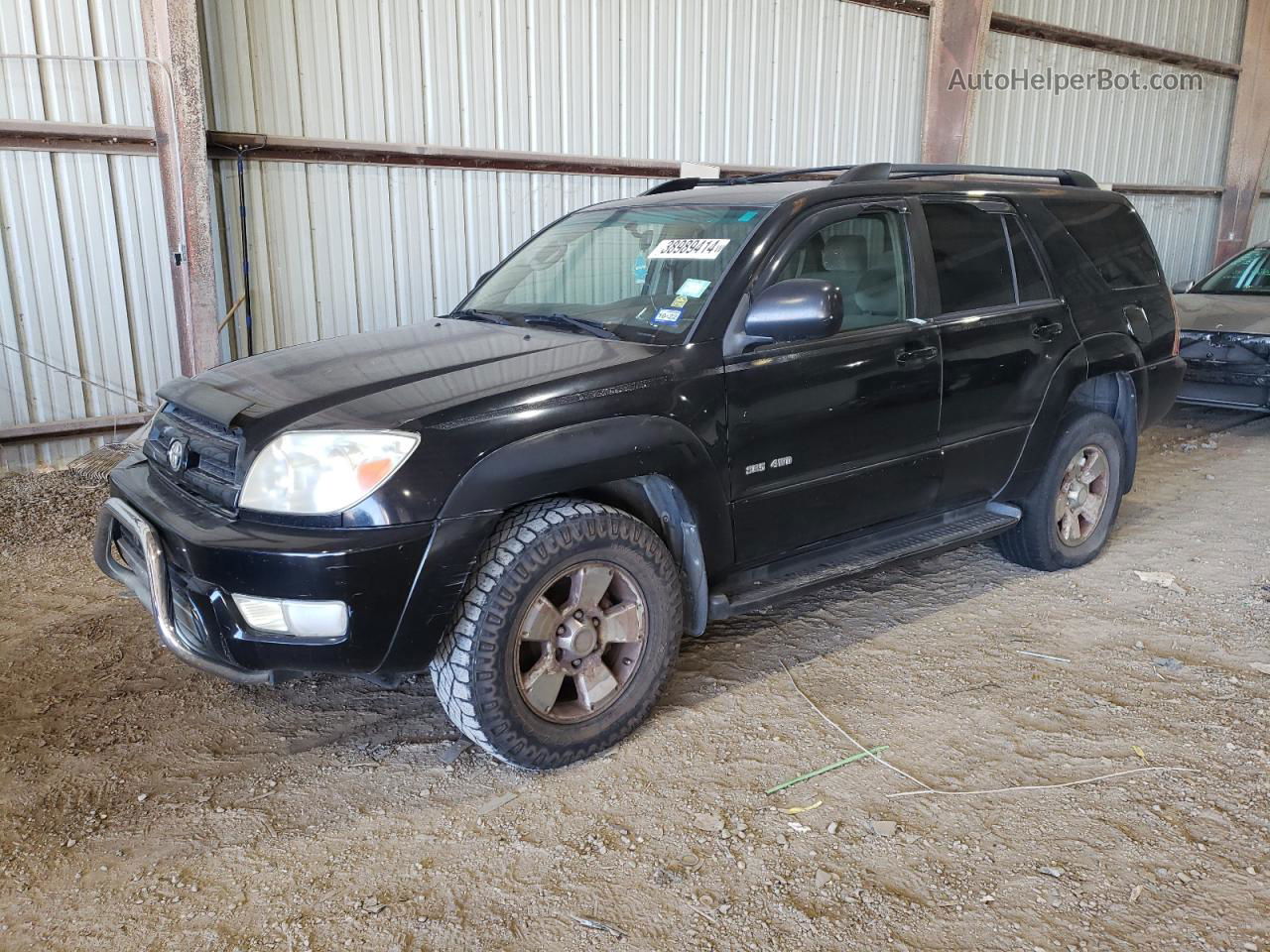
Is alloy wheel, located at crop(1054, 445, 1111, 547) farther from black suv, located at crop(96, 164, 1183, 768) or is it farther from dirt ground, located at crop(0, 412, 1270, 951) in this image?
dirt ground, located at crop(0, 412, 1270, 951)

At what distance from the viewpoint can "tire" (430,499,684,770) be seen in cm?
269

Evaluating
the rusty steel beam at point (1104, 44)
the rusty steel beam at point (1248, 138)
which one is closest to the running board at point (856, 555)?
the rusty steel beam at point (1104, 44)

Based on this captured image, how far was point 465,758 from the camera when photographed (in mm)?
3004

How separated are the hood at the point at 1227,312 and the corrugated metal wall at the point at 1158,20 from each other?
3.96m

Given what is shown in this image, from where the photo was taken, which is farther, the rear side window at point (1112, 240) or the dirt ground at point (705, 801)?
the rear side window at point (1112, 240)

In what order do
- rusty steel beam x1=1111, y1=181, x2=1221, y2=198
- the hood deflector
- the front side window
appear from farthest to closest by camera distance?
rusty steel beam x1=1111, y1=181, x2=1221, y2=198
the front side window
the hood deflector

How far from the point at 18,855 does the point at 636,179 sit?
6.45 meters

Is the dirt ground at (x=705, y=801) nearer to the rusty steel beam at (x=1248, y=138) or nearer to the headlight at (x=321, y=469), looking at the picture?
the headlight at (x=321, y=469)

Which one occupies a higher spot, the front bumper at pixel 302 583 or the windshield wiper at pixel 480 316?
the windshield wiper at pixel 480 316

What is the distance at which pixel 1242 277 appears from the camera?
7.97 metres

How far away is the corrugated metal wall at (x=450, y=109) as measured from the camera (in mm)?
5965

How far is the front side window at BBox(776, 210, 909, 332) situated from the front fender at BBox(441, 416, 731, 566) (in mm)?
848

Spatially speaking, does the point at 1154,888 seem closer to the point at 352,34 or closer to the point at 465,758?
the point at 465,758

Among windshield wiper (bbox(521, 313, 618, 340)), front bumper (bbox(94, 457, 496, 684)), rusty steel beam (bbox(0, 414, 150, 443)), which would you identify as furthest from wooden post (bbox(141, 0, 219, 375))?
front bumper (bbox(94, 457, 496, 684))
